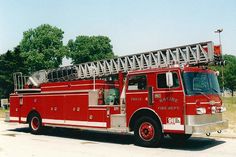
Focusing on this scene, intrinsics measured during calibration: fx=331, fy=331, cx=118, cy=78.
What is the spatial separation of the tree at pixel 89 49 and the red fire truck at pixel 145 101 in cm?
5294

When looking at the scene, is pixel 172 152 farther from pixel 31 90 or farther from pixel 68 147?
pixel 31 90

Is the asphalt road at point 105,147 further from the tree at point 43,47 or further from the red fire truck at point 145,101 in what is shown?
the tree at point 43,47

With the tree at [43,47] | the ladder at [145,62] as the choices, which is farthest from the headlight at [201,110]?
the tree at [43,47]

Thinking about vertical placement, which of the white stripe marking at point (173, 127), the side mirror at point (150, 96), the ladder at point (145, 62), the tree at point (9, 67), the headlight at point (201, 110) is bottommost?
the white stripe marking at point (173, 127)

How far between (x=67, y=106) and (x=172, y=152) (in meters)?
5.32

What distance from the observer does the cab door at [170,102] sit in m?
Result: 9.95

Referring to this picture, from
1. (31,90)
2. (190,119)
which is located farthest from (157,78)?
(31,90)

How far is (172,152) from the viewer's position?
984 centimetres

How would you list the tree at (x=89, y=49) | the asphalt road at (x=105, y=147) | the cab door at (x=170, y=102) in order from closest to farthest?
the asphalt road at (x=105, y=147) < the cab door at (x=170, y=102) < the tree at (x=89, y=49)

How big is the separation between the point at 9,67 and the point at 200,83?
37786 mm

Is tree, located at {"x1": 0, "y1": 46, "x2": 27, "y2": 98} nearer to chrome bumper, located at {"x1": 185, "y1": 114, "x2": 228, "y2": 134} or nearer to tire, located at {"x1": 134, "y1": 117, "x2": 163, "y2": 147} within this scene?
tire, located at {"x1": 134, "y1": 117, "x2": 163, "y2": 147}

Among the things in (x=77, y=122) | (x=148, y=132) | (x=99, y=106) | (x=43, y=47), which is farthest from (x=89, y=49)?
(x=148, y=132)

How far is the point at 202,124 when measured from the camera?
9.94 meters

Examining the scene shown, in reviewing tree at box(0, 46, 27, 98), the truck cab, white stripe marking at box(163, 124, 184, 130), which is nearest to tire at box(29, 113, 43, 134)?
the truck cab
